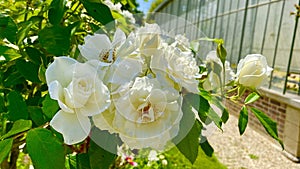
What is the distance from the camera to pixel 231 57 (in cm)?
595

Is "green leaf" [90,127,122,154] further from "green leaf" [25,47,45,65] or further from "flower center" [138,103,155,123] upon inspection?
"green leaf" [25,47,45,65]

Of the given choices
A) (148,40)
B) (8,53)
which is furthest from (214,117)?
(8,53)

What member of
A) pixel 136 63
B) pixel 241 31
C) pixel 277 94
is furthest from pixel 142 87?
pixel 241 31

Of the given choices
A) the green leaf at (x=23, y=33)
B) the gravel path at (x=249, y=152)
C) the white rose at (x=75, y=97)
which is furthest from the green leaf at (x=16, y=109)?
the gravel path at (x=249, y=152)

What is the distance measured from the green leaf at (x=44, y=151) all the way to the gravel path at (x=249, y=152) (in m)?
2.89

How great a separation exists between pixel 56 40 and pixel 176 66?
0.25 metres

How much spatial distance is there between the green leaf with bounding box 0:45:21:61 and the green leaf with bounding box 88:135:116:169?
0.26 metres

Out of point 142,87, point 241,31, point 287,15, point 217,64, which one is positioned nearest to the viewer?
point 142,87

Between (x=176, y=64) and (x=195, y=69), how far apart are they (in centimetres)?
4

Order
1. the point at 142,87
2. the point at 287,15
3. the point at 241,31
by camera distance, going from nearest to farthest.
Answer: the point at 142,87
the point at 287,15
the point at 241,31

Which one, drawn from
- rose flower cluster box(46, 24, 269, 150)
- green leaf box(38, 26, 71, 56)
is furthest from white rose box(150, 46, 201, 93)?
green leaf box(38, 26, 71, 56)

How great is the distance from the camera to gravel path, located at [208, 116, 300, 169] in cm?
345

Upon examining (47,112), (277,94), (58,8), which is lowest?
(277,94)

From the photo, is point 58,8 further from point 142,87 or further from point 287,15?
point 287,15
